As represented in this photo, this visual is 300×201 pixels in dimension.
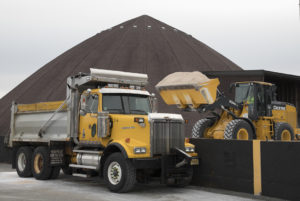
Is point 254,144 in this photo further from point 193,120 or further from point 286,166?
point 193,120

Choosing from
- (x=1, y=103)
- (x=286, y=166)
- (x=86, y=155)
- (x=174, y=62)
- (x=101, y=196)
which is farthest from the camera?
(x=1, y=103)

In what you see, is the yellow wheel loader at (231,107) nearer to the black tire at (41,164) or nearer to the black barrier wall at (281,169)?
the black barrier wall at (281,169)

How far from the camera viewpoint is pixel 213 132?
710 inches

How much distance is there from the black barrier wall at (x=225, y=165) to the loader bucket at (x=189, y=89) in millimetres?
3440

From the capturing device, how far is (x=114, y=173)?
1182cm

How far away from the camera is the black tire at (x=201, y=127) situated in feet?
59.0

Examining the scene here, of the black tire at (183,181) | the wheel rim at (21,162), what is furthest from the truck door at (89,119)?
the wheel rim at (21,162)

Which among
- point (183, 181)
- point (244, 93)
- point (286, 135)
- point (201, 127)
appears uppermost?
point (244, 93)

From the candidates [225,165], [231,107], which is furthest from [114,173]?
[231,107]

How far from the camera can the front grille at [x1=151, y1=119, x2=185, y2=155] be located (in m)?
11.6

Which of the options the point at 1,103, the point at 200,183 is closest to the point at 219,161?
the point at 200,183

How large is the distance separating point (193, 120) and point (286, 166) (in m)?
21.6

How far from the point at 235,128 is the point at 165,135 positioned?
5370 mm

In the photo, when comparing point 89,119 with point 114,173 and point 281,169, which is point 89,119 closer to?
point 114,173
